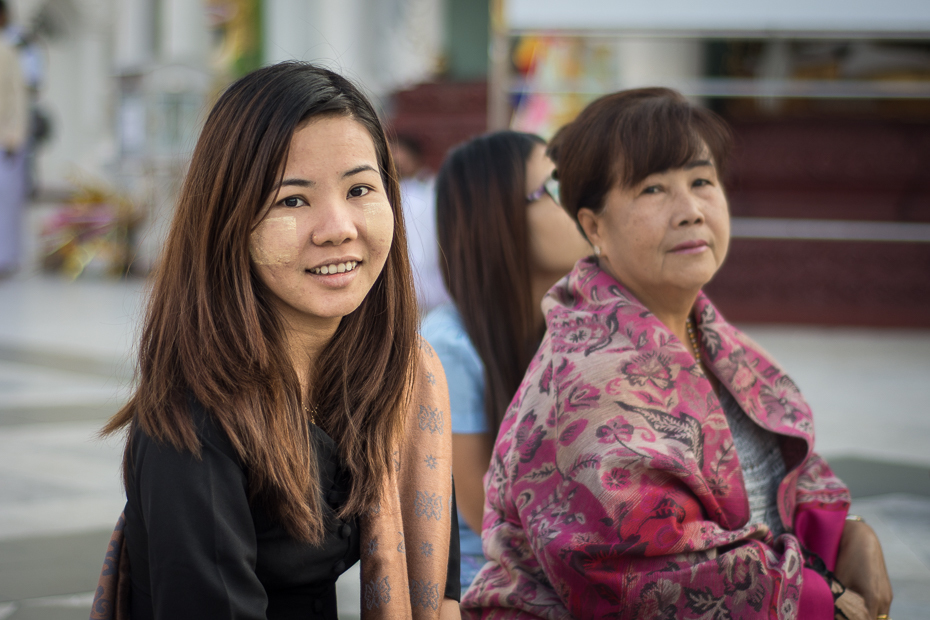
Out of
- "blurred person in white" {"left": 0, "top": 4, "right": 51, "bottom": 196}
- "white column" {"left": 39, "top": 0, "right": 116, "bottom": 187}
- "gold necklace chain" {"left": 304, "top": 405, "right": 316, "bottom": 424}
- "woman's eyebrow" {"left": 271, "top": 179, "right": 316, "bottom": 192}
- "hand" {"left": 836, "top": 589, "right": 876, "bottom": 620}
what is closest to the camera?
"woman's eyebrow" {"left": 271, "top": 179, "right": 316, "bottom": 192}

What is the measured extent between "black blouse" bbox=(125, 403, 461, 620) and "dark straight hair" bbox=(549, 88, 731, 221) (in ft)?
2.68

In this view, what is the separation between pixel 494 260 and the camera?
6.89ft

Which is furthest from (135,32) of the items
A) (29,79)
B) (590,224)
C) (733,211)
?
(590,224)

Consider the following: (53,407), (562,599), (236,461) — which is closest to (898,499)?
(562,599)

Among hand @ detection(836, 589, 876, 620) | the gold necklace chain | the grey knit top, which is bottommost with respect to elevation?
hand @ detection(836, 589, 876, 620)

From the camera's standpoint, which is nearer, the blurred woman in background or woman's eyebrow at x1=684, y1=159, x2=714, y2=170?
woman's eyebrow at x1=684, y1=159, x2=714, y2=170

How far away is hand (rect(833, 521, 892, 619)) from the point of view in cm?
164

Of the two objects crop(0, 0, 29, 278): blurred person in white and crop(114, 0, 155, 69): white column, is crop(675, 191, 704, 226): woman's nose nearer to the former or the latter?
crop(0, 0, 29, 278): blurred person in white

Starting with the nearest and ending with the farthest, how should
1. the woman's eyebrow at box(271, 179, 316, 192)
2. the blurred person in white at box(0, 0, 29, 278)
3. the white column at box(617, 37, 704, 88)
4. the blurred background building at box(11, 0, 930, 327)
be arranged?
the woman's eyebrow at box(271, 179, 316, 192), the blurred background building at box(11, 0, 930, 327), the white column at box(617, 37, 704, 88), the blurred person in white at box(0, 0, 29, 278)

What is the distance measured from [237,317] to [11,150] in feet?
29.8

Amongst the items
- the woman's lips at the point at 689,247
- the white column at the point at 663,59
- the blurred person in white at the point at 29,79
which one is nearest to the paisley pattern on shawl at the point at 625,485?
the woman's lips at the point at 689,247

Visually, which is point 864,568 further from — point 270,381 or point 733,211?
point 733,211

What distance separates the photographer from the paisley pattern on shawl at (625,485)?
4.56 feet

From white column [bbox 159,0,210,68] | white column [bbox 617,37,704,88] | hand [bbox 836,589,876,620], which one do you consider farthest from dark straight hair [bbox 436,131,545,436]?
white column [bbox 159,0,210,68]
